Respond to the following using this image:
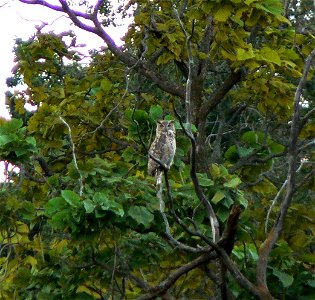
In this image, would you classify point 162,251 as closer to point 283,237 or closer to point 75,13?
point 283,237

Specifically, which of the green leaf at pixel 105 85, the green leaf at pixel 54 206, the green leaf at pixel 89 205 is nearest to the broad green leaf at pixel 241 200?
the green leaf at pixel 89 205

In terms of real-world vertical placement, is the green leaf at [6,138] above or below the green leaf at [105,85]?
below

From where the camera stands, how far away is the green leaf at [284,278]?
4.70 metres

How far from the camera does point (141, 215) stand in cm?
484

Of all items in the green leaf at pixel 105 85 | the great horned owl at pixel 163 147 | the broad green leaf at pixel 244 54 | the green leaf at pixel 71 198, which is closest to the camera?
the great horned owl at pixel 163 147

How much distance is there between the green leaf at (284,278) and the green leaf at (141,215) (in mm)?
749

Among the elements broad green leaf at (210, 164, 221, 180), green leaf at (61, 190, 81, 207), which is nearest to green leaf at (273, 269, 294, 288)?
broad green leaf at (210, 164, 221, 180)

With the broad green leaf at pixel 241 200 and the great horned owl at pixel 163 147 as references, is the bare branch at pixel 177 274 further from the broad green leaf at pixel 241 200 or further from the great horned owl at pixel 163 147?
the great horned owl at pixel 163 147

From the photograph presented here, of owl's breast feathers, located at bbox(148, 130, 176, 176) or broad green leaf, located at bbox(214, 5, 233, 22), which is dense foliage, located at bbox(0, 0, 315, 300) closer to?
broad green leaf, located at bbox(214, 5, 233, 22)

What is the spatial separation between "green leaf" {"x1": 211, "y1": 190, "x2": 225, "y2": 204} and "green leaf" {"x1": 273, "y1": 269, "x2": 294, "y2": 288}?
50cm

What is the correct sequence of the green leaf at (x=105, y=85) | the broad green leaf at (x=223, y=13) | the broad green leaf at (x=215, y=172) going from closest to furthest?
the broad green leaf at (x=215, y=172), the broad green leaf at (x=223, y=13), the green leaf at (x=105, y=85)

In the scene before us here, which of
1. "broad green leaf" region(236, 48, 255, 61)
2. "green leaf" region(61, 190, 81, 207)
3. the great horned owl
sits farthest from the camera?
"broad green leaf" region(236, 48, 255, 61)

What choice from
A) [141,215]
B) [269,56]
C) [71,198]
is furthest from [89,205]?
[269,56]

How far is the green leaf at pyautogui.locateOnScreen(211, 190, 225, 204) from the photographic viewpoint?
15.8 ft
